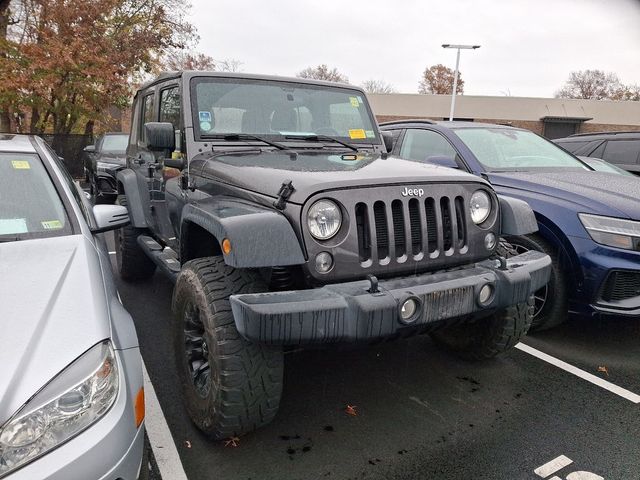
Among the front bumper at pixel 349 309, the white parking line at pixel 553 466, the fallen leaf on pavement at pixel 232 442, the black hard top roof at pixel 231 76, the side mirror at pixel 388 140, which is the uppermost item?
the black hard top roof at pixel 231 76

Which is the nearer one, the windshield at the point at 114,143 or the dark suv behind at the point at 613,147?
the dark suv behind at the point at 613,147

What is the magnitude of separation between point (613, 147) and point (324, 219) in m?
7.54

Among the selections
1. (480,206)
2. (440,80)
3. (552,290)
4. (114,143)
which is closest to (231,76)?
(480,206)

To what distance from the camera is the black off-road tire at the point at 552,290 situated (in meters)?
3.76

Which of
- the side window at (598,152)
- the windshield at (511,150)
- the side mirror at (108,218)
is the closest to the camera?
the side mirror at (108,218)

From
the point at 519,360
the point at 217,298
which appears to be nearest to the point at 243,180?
the point at 217,298

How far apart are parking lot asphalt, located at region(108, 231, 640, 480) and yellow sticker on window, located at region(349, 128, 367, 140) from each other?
167 cm

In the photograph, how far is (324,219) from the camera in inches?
92.0

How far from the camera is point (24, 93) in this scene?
14.5 metres

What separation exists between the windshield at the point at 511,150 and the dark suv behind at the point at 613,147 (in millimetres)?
3150

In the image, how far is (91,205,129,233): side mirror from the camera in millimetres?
2945

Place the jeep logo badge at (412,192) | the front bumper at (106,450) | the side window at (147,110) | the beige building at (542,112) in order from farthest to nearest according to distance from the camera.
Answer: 1. the beige building at (542,112)
2. the side window at (147,110)
3. the jeep logo badge at (412,192)
4. the front bumper at (106,450)

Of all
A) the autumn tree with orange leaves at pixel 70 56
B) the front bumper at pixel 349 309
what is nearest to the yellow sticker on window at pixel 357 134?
the front bumper at pixel 349 309

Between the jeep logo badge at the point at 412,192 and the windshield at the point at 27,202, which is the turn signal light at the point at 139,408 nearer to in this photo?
the windshield at the point at 27,202
